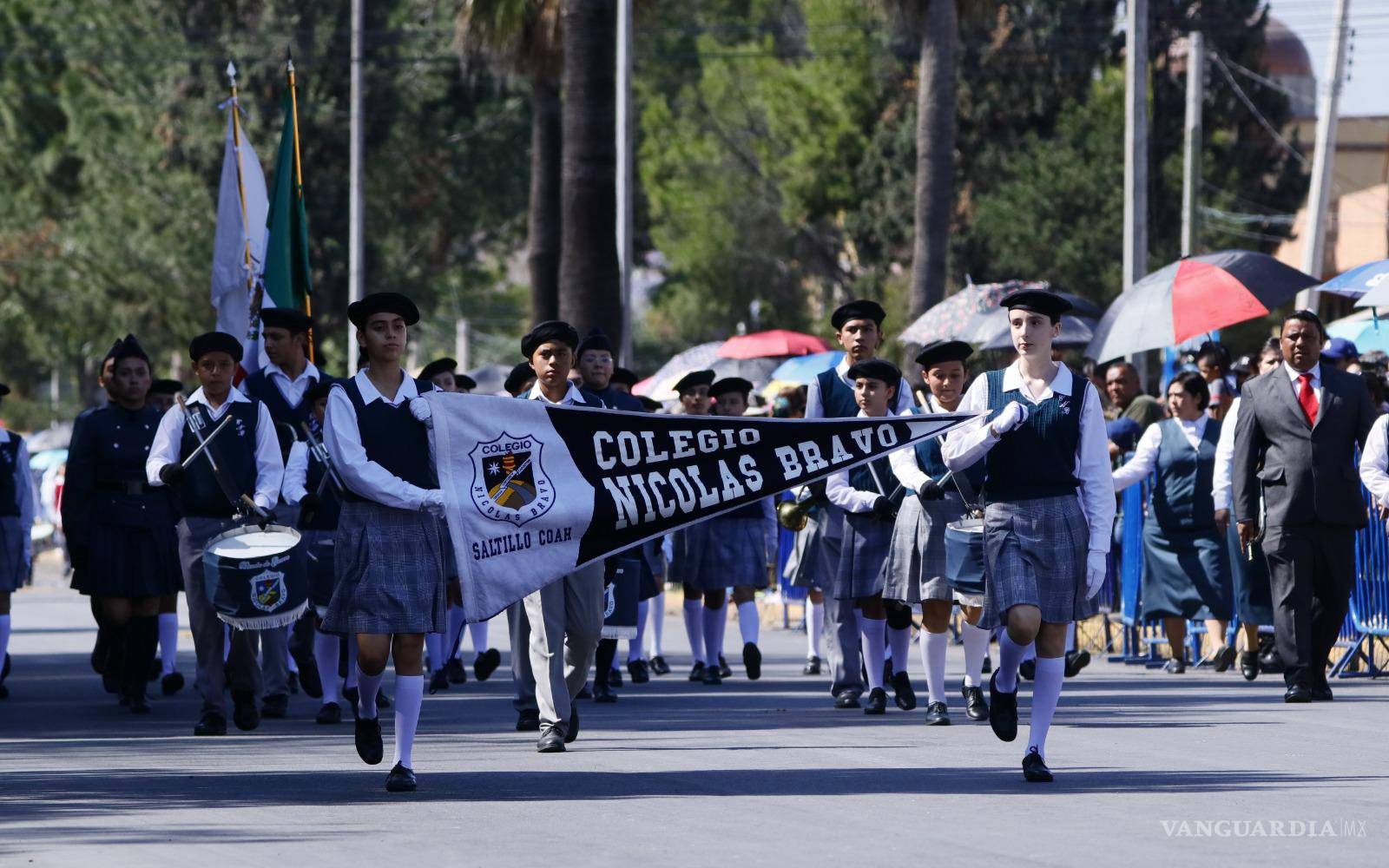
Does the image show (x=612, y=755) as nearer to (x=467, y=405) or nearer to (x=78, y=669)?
(x=467, y=405)

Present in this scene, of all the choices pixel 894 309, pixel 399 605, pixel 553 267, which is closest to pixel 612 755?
pixel 399 605

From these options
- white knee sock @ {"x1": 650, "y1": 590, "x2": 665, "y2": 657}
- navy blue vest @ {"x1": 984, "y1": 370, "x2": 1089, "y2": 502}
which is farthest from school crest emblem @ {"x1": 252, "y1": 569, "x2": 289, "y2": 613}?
white knee sock @ {"x1": 650, "y1": 590, "x2": 665, "y2": 657}

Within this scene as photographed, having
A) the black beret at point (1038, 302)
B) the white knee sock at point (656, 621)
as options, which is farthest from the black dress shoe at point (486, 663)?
the black beret at point (1038, 302)

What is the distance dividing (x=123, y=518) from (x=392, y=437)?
499cm

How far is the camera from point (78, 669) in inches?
675

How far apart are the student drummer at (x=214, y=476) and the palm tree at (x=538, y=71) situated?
1900cm

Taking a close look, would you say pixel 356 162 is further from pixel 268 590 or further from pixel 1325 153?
pixel 268 590

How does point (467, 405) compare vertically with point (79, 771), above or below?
above

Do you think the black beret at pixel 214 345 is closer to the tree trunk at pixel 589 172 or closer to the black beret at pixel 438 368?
the black beret at pixel 438 368

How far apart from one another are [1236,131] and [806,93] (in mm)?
10050

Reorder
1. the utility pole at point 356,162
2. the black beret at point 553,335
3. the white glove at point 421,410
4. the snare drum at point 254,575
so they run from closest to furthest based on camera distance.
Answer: the white glove at point 421,410, the black beret at point 553,335, the snare drum at point 254,575, the utility pole at point 356,162

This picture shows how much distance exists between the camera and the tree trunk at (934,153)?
27.3 m

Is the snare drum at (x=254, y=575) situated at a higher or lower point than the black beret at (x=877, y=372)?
lower

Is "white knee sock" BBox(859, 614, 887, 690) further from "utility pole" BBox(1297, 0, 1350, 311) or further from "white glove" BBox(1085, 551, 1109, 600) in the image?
"utility pole" BBox(1297, 0, 1350, 311)
